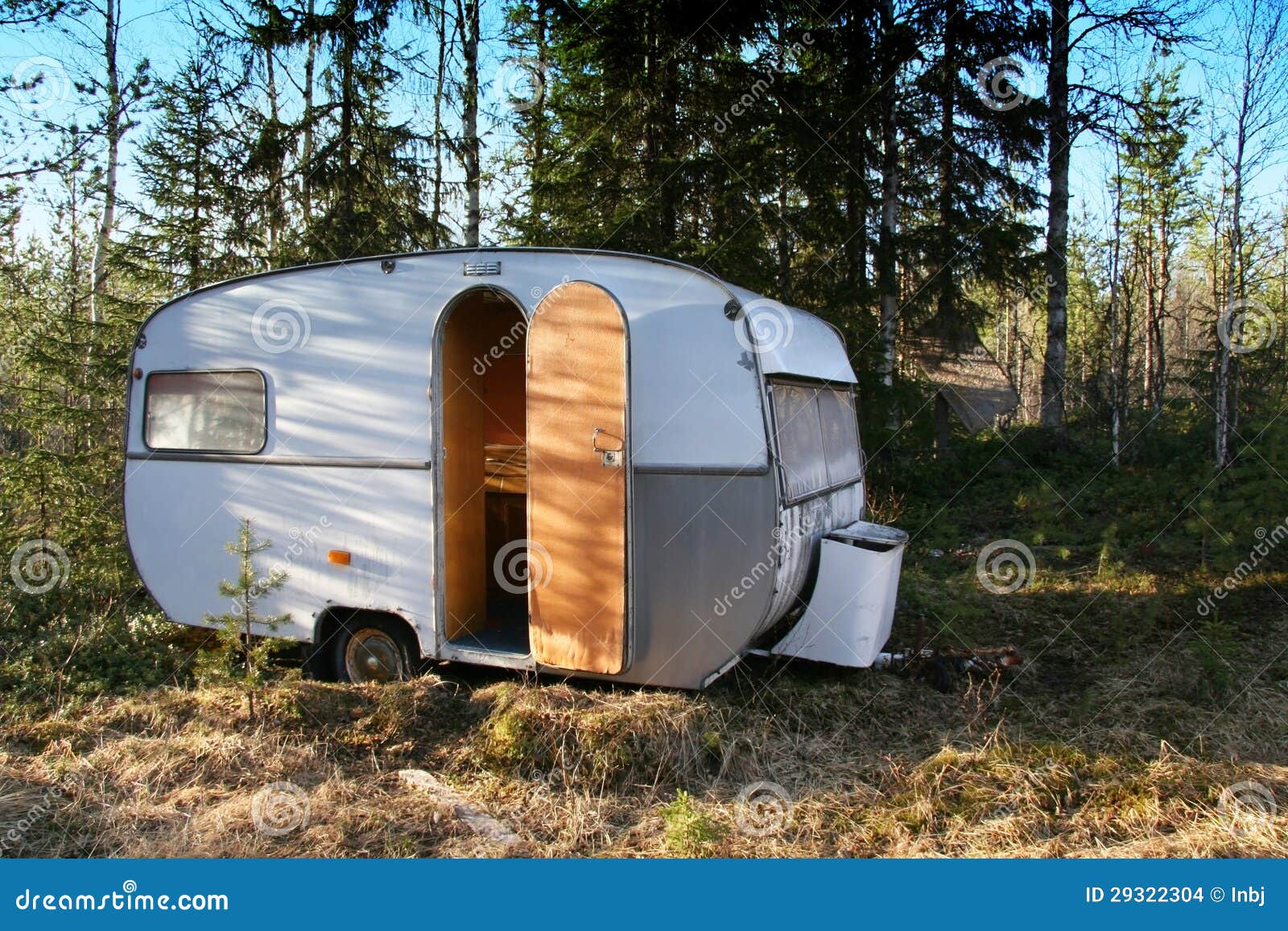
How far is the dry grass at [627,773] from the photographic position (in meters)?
3.71

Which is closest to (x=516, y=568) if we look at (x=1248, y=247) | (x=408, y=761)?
(x=408, y=761)

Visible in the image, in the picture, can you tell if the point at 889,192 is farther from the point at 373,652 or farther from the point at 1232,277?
the point at 373,652

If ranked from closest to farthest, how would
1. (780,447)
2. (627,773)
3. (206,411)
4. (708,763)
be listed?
(627,773), (708,763), (780,447), (206,411)

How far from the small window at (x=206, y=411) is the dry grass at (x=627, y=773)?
71.1 inches

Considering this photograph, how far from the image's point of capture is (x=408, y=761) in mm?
4625

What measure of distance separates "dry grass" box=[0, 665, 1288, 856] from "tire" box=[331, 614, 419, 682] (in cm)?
45

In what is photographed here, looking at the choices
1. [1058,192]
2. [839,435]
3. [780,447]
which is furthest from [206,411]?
[1058,192]

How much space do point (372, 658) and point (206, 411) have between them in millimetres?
2256

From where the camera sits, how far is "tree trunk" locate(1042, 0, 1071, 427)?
48.1 ft

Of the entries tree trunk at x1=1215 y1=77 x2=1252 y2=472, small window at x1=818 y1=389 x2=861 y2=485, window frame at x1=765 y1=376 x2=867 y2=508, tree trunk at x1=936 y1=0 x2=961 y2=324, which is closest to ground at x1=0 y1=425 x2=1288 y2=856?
window frame at x1=765 y1=376 x2=867 y2=508

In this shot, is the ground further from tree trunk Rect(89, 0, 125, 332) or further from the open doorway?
tree trunk Rect(89, 0, 125, 332)

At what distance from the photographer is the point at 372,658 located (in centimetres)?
588

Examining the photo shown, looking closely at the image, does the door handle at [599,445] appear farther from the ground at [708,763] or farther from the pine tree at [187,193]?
the pine tree at [187,193]

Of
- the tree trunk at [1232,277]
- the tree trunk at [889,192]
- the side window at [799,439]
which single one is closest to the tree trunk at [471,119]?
the tree trunk at [889,192]
